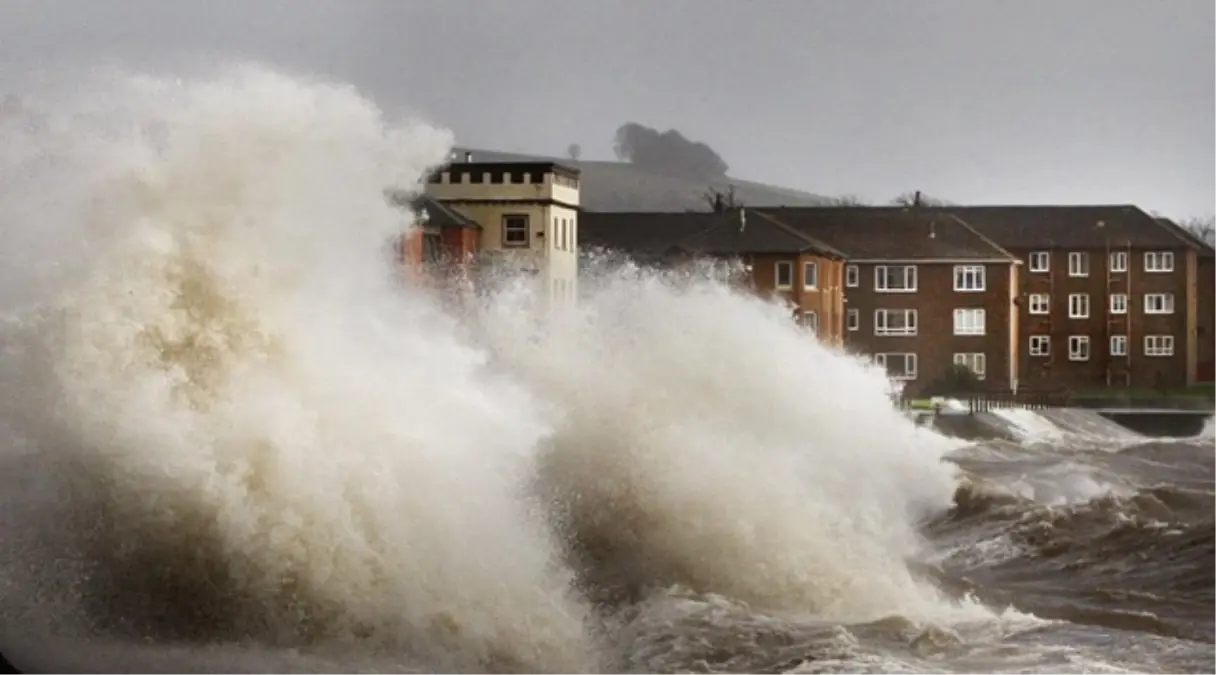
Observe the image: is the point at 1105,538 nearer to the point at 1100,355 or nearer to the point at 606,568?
the point at 606,568

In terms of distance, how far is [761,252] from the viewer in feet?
277

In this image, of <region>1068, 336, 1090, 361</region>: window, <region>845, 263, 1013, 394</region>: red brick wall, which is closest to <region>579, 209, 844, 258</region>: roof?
A: <region>845, 263, 1013, 394</region>: red brick wall

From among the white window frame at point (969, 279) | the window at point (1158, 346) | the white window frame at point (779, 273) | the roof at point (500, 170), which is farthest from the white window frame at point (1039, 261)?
the roof at point (500, 170)

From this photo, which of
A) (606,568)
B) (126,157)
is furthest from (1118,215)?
(126,157)

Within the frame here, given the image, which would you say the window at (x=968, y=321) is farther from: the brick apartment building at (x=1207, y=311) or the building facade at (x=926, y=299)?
the brick apartment building at (x=1207, y=311)

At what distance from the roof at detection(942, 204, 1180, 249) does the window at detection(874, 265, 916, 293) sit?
335 inches

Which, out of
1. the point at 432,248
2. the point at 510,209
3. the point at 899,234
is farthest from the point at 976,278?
the point at 432,248

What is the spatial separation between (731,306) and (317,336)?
51.3 ft

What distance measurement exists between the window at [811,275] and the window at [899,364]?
836cm

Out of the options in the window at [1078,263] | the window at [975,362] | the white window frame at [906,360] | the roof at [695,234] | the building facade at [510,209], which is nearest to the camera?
the building facade at [510,209]

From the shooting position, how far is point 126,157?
1546 cm

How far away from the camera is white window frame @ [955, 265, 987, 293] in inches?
3755

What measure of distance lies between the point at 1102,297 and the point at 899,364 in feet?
49.7

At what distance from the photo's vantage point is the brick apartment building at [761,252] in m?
84.6
